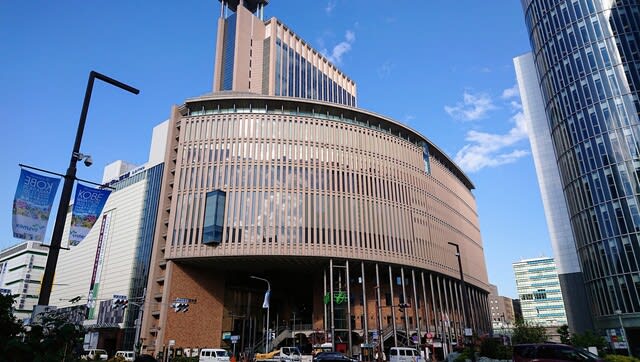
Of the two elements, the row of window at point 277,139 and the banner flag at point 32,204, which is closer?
the banner flag at point 32,204

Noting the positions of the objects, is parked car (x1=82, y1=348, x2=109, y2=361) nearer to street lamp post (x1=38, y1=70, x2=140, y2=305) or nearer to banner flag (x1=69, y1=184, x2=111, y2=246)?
banner flag (x1=69, y1=184, x2=111, y2=246)

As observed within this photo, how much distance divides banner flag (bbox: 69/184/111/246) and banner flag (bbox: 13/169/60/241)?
106 centimetres

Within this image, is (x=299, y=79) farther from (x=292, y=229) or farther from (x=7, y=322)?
(x=7, y=322)

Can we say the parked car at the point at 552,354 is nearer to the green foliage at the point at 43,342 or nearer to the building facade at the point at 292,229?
the green foliage at the point at 43,342

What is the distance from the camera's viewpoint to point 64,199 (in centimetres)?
1005

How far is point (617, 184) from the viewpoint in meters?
56.7

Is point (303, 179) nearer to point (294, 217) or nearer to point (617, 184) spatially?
point (294, 217)

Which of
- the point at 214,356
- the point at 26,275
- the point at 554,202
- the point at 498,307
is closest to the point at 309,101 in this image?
the point at 214,356

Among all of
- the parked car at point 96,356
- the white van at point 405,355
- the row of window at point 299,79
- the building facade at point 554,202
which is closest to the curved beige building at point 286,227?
the parked car at point 96,356

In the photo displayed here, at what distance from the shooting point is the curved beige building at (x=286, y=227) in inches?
2238

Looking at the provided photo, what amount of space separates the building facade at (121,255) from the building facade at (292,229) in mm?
13930

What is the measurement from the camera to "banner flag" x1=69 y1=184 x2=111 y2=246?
12453 mm

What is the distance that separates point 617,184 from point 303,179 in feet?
142

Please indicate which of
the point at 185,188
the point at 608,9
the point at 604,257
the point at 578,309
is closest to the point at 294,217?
the point at 185,188
